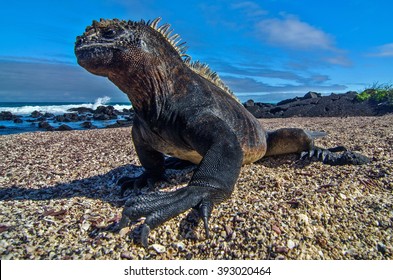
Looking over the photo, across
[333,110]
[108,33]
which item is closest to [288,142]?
[108,33]

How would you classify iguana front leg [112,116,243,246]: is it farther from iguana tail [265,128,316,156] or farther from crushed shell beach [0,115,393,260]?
iguana tail [265,128,316,156]

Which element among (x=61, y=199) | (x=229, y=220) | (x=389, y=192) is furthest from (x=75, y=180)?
(x=389, y=192)

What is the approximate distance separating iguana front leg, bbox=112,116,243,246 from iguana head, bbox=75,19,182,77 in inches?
35.2

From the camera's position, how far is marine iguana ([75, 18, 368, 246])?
2.37 metres

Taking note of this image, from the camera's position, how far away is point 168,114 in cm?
313

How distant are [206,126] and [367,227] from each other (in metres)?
1.57

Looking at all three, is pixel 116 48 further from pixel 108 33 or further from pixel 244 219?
pixel 244 219

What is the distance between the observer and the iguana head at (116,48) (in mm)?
2908

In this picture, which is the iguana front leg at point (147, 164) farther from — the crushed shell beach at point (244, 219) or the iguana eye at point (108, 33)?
the iguana eye at point (108, 33)

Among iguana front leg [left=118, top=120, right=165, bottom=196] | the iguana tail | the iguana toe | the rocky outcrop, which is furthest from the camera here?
the rocky outcrop

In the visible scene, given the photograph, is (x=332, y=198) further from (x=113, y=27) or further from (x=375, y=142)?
(x=375, y=142)

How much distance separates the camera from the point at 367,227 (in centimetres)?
235

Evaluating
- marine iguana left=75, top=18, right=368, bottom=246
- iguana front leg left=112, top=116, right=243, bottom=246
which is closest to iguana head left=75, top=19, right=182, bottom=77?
marine iguana left=75, top=18, right=368, bottom=246

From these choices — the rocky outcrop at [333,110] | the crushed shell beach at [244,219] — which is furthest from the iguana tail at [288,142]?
the rocky outcrop at [333,110]
